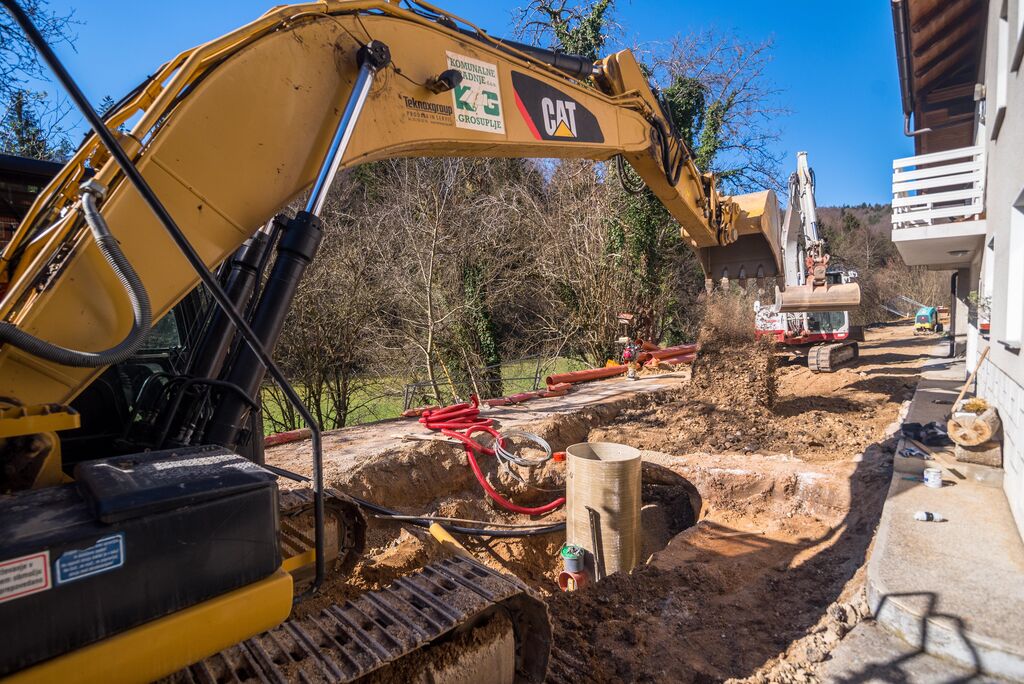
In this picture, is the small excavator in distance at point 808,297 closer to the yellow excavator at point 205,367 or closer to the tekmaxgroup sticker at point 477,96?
the tekmaxgroup sticker at point 477,96

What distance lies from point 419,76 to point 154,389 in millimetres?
2175

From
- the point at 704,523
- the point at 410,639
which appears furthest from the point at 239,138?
the point at 704,523

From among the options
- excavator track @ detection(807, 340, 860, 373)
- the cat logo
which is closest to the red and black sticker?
the cat logo

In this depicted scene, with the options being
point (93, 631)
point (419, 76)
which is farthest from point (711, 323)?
point (93, 631)

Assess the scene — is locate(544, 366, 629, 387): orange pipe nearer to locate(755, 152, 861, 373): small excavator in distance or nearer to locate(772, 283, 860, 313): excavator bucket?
locate(755, 152, 861, 373): small excavator in distance

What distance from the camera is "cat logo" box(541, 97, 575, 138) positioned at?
4090mm

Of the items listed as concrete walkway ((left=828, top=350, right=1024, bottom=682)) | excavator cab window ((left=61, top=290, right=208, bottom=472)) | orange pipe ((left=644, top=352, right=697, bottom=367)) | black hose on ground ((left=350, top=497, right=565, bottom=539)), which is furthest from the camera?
orange pipe ((left=644, top=352, right=697, bottom=367))

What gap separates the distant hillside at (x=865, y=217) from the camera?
2308 inches

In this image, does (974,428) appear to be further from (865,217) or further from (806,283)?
(865,217)

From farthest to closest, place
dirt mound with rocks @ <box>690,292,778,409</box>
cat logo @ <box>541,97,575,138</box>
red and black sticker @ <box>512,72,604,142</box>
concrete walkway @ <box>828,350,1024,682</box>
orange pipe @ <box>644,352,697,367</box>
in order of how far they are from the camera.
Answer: orange pipe @ <box>644,352,697,367</box> < dirt mound with rocks @ <box>690,292,778,409</box> < cat logo @ <box>541,97,575,138</box> < red and black sticker @ <box>512,72,604,142</box> < concrete walkway @ <box>828,350,1024,682</box>

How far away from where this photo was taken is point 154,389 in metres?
3.06

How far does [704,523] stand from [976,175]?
23.2 ft

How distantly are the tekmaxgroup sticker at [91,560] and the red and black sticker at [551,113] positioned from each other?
327 centimetres

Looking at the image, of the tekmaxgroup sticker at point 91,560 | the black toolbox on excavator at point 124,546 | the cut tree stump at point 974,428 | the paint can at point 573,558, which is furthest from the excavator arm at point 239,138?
the cut tree stump at point 974,428
